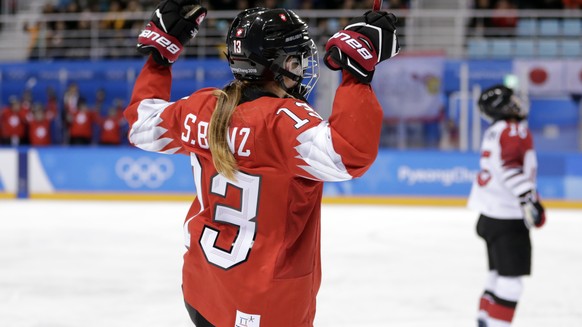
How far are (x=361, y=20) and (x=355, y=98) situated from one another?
227 millimetres

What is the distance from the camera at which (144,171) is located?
10.9 m

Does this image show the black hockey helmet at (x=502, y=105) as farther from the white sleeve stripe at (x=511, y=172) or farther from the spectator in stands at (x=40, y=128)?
the spectator in stands at (x=40, y=128)

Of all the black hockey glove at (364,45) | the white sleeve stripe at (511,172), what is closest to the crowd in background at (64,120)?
the white sleeve stripe at (511,172)

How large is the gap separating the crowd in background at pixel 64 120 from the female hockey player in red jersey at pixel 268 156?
40.4ft

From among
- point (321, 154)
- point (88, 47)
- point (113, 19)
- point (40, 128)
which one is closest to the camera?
point (321, 154)

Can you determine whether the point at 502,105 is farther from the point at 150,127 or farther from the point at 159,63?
the point at 150,127

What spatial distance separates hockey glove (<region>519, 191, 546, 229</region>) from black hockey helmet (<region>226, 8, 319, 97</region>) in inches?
83.6

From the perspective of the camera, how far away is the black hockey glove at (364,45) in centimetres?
170

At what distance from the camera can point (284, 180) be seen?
1812mm

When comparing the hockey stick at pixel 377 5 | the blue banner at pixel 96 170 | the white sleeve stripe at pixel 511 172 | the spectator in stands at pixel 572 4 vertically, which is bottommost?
the blue banner at pixel 96 170

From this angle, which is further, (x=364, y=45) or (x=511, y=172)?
(x=511, y=172)

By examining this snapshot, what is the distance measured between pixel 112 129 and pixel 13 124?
74.9 inches

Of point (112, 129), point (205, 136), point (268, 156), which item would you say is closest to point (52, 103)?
point (112, 129)

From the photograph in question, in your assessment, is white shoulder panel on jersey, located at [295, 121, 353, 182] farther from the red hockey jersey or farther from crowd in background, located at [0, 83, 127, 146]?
crowd in background, located at [0, 83, 127, 146]
